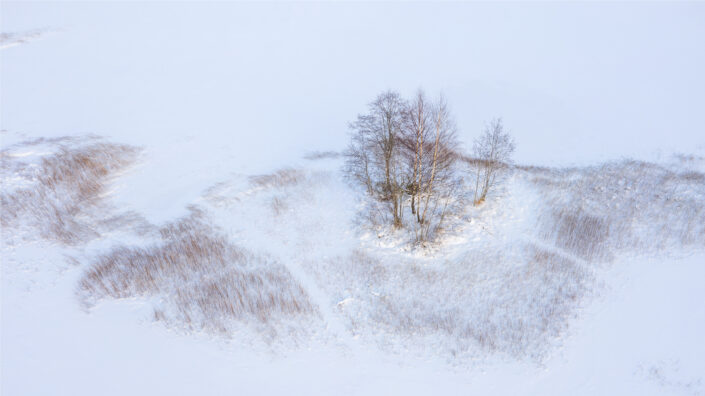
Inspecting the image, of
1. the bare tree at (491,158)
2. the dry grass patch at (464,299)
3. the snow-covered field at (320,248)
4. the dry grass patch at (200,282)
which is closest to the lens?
the snow-covered field at (320,248)

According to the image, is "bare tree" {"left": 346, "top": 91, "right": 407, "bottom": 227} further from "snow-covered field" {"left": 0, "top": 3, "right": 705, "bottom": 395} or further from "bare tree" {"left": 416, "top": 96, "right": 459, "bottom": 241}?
"snow-covered field" {"left": 0, "top": 3, "right": 705, "bottom": 395}

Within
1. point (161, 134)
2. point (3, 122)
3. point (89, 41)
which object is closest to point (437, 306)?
point (161, 134)

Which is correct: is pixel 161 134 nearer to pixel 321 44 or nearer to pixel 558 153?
pixel 321 44

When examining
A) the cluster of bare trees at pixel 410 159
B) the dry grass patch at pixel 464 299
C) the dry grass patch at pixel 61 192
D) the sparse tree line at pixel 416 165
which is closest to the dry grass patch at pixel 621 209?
the dry grass patch at pixel 464 299

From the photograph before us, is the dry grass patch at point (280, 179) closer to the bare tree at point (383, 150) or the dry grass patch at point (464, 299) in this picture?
the bare tree at point (383, 150)

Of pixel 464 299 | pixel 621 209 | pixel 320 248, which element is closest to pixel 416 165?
pixel 320 248
